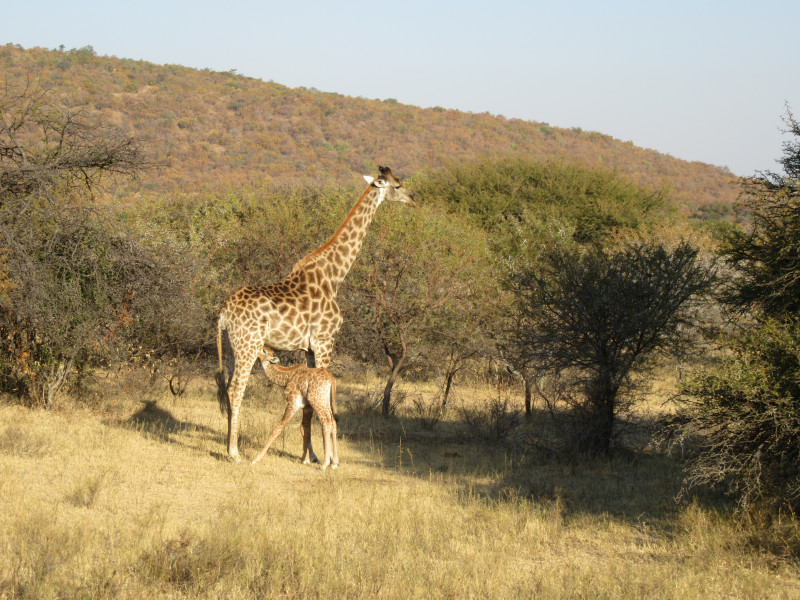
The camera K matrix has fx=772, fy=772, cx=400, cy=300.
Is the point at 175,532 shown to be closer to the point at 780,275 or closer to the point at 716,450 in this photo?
the point at 716,450

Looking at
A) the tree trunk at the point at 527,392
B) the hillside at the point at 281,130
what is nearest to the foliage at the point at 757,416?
the tree trunk at the point at 527,392

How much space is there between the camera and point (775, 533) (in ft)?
22.4

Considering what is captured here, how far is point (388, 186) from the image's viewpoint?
11.3m

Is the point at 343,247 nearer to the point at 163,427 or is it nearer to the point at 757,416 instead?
the point at 163,427

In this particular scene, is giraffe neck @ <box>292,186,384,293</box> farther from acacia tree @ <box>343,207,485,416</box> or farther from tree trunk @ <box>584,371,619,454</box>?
tree trunk @ <box>584,371,619,454</box>

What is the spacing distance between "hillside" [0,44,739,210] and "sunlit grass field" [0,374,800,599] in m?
27.8

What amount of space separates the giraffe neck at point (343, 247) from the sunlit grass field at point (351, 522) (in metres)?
2.53

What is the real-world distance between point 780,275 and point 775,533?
2.64 m

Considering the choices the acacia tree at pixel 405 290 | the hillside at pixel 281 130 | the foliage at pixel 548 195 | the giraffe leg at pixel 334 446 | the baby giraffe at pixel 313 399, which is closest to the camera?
the baby giraffe at pixel 313 399

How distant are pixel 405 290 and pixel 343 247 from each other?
2401 millimetres

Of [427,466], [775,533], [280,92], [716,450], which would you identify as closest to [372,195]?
[427,466]

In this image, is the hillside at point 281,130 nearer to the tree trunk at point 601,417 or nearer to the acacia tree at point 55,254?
the acacia tree at point 55,254

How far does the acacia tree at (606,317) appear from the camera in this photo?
10.5m

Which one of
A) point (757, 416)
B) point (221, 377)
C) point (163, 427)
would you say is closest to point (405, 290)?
point (221, 377)
